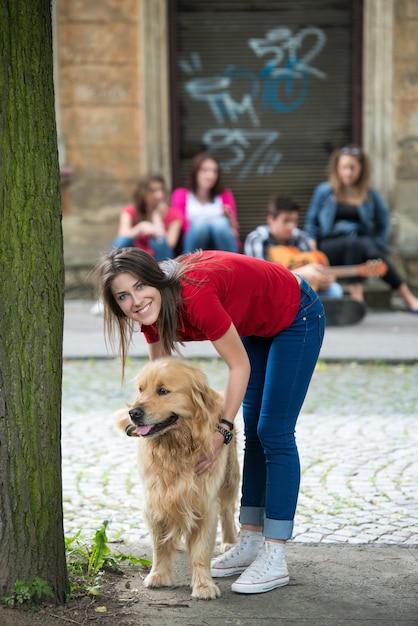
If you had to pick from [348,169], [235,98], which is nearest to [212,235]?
[348,169]

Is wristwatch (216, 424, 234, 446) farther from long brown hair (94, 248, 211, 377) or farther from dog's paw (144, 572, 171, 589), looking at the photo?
dog's paw (144, 572, 171, 589)

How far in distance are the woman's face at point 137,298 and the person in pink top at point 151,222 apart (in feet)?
23.8

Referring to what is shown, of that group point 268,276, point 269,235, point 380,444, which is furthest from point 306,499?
point 269,235

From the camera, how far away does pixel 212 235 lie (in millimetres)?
11148

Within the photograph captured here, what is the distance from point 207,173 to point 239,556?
747 cm

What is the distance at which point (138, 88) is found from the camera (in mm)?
12539

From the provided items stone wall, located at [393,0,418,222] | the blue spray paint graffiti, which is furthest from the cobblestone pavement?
the blue spray paint graffiti

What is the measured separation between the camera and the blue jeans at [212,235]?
11078 millimetres

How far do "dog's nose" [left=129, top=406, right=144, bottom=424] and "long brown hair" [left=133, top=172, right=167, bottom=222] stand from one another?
757 centimetres

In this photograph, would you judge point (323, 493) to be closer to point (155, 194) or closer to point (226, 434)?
point (226, 434)

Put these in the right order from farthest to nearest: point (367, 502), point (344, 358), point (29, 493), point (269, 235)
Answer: point (269, 235), point (344, 358), point (367, 502), point (29, 493)

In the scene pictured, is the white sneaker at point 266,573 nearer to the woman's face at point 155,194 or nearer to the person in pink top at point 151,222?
the person in pink top at point 151,222

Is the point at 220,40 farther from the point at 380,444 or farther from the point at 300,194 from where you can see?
the point at 380,444

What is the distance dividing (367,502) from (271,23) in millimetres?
8876
